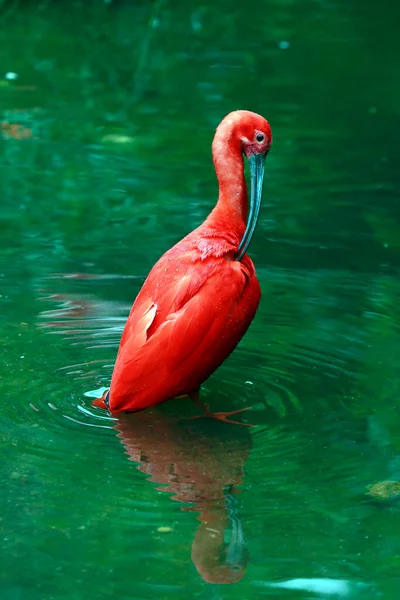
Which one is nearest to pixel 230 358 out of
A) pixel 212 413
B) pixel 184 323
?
pixel 212 413

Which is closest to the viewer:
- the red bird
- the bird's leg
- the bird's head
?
the red bird

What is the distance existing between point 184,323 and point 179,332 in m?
0.04

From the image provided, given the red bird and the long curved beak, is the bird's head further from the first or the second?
the red bird

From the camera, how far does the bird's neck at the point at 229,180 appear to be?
15.6 feet

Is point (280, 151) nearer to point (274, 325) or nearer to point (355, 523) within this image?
point (274, 325)

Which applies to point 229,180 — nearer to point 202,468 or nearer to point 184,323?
point 184,323

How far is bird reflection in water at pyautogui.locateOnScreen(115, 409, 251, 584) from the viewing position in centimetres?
346

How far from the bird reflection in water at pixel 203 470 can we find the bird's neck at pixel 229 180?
94 centimetres

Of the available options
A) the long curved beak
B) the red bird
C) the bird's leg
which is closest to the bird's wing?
the red bird

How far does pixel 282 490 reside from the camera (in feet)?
12.6

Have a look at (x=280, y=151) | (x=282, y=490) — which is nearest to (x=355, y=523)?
(x=282, y=490)

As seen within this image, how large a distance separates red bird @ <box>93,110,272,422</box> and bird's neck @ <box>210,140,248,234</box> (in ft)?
0.69

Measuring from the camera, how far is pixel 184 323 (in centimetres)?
423

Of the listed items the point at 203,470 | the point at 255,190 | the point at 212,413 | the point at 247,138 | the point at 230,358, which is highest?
the point at 247,138
